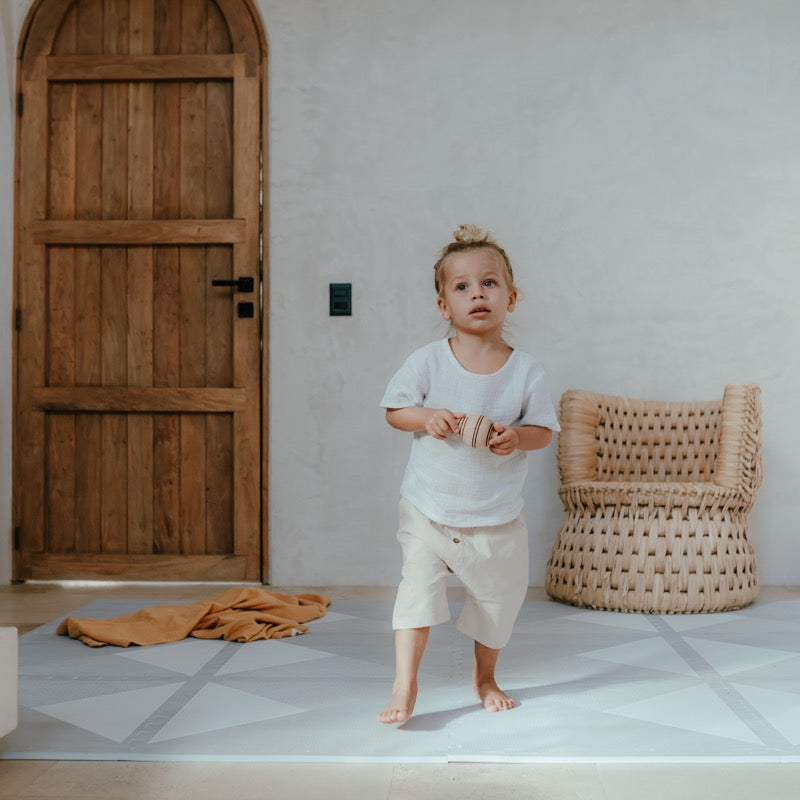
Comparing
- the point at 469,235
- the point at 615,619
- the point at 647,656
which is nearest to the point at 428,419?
the point at 469,235

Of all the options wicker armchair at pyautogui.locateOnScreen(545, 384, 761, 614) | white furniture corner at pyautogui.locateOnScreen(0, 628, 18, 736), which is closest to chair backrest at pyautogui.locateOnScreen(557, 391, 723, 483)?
wicker armchair at pyautogui.locateOnScreen(545, 384, 761, 614)

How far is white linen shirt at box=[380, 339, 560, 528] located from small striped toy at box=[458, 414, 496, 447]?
0.10 meters

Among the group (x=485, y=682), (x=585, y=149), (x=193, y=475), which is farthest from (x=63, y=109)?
(x=485, y=682)

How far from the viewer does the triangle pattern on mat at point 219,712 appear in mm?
1678

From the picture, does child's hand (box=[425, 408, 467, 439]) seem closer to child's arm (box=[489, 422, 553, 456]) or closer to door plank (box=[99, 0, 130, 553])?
child's arm (box=[489, 422, 553, 456])

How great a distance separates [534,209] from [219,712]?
217 centimetres

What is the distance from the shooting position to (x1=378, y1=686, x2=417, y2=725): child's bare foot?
1707mm

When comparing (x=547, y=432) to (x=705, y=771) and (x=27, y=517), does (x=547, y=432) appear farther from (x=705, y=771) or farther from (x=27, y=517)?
(x=27, y=517)

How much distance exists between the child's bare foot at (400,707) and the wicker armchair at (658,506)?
126 cm

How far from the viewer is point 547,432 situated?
1.87 meters

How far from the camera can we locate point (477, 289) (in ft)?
5.99

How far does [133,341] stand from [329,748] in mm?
2188

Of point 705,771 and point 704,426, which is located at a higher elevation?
point 704,426

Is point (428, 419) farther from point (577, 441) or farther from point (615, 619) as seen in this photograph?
point (577, 441)
